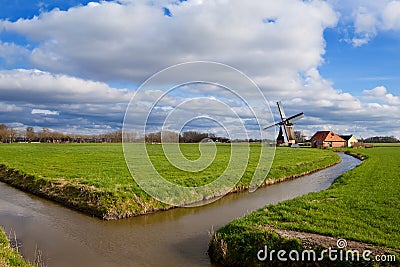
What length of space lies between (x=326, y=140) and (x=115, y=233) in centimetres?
10567

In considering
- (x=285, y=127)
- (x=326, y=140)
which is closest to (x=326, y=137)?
(x=326, y=140)

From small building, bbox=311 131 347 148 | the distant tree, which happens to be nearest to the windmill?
small building, bbox=311 131 347 148

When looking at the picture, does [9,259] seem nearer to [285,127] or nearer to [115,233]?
[115,233]

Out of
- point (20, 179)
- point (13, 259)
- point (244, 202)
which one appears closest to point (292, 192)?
point (244, 202)

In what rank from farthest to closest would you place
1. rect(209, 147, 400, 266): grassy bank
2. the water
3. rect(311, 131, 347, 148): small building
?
rect(311, 131, 347, 148): small building < the water < rect(209, 147, 400, 266): grassy bank

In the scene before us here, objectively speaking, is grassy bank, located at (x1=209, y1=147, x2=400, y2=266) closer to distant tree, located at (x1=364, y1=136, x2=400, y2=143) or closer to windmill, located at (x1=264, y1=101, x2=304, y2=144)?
windmill, located at (x1=264, y1=101, x2=304, y2=144)

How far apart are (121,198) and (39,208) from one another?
4899 mm

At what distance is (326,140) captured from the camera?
108812mm

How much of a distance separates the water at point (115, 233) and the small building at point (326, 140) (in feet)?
312

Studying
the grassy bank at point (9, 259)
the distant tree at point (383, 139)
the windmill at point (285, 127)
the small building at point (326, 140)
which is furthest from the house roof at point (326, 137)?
the grassy bank at point (9, 259)

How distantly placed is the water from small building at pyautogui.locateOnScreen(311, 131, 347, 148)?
312 feet

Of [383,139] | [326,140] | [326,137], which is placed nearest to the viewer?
[326,140]

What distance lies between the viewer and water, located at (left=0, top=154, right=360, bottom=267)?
11.0 meters

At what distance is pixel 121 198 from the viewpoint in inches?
667
